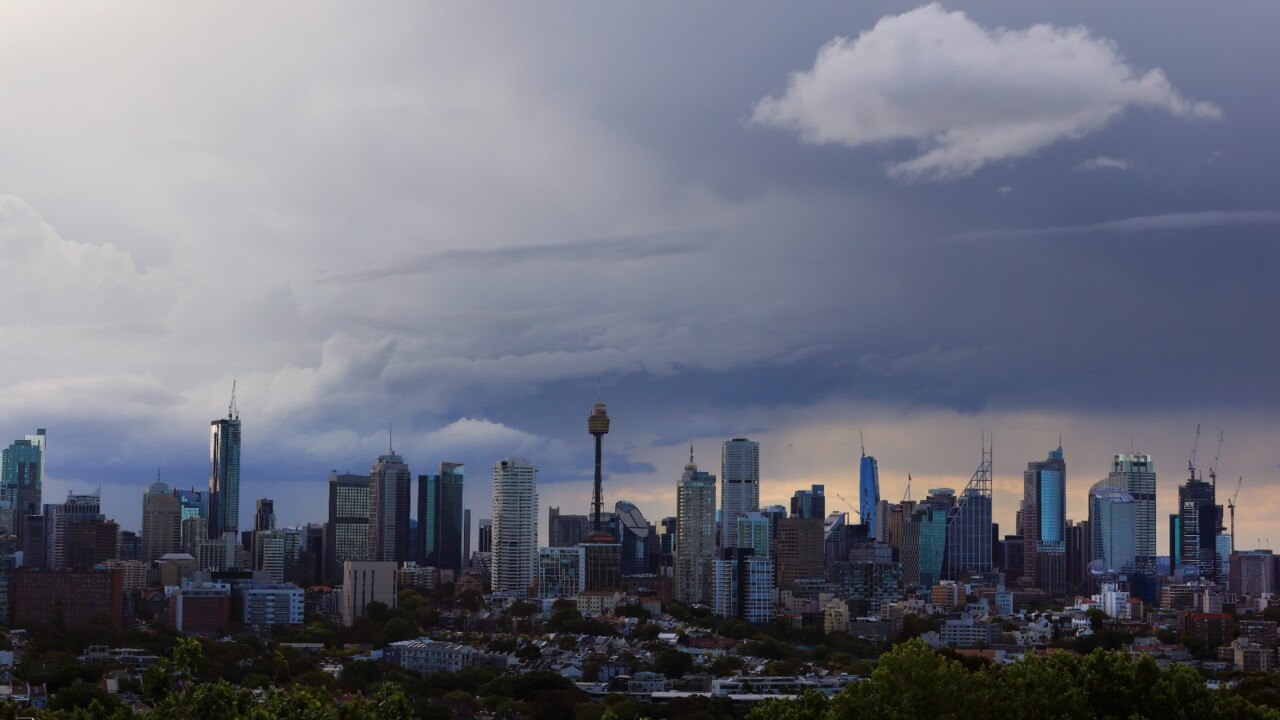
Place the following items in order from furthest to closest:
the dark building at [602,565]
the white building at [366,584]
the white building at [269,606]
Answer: the dark building at [602,565], the white building at [366,584], the white building at [269,606]

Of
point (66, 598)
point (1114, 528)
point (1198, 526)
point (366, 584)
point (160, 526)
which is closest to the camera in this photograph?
point (66, 598)

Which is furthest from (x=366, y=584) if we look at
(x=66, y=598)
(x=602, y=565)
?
(x=602, y=565)

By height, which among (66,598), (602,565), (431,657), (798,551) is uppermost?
(798,551)

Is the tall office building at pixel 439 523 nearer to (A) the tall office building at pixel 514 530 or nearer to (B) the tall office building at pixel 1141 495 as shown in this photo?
(A) the tall office building at pixel 514 530

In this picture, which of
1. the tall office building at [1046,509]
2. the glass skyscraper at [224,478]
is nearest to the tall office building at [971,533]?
the tall office building at [1046,509]

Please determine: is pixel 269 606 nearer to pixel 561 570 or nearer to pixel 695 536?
pixel 561 570

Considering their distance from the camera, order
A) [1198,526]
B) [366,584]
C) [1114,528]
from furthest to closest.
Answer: [1114,528] → [1198,526] → [366,584]
